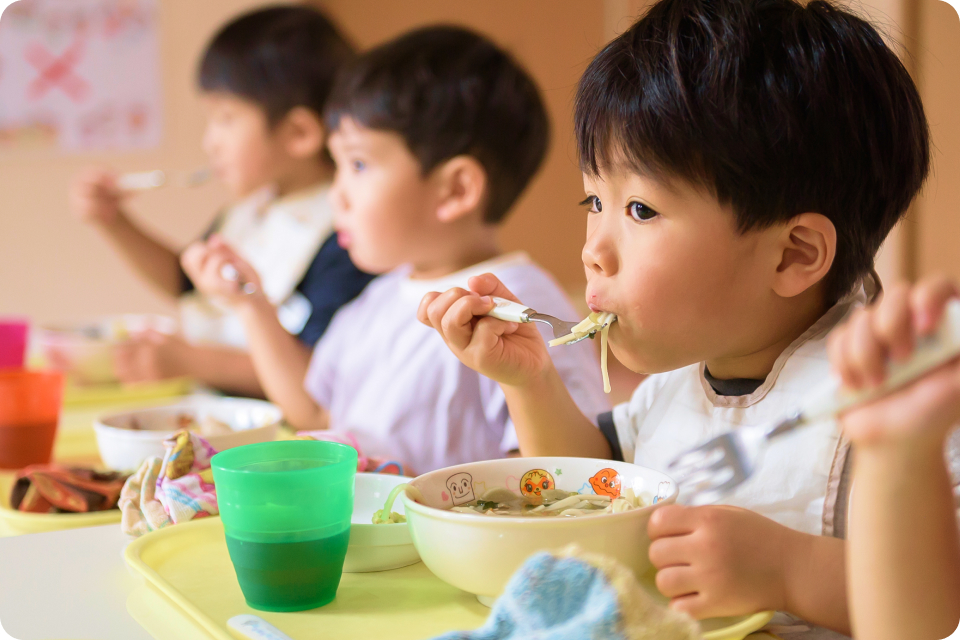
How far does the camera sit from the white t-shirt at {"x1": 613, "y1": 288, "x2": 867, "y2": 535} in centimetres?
76

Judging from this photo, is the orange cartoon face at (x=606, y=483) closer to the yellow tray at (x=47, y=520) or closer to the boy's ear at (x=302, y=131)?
the yellow tray at (x=47, y=520)

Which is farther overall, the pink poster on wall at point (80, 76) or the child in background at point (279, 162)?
the pink poster on wall at point (80, 76)

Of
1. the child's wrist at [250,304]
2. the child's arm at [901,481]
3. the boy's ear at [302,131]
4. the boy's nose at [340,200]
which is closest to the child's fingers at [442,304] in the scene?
the child's arm at [901,481]

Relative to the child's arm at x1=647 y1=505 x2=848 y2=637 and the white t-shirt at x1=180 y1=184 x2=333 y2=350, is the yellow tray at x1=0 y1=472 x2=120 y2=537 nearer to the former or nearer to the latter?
the child's arm at x1=647 y1=505 x2=848 y2=637

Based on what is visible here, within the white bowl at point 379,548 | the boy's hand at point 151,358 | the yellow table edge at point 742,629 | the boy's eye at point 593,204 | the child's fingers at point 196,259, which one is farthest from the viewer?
the boy's hand at point 151,358

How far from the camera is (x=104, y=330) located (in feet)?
6.64

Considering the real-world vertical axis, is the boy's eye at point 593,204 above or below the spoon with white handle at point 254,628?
above

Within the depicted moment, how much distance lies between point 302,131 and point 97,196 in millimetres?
584

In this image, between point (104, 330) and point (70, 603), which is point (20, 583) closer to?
point (70, 603)

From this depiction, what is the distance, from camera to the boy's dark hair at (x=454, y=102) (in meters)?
1.50

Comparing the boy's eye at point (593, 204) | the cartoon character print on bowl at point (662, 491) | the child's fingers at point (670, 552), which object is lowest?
the child's fingers at point (670, 552)

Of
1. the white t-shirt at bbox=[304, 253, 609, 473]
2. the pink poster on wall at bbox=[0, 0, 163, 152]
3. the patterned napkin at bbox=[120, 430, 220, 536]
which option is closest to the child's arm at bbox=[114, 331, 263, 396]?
the white t-shirt at bbox=[304, 253, 609, 473]

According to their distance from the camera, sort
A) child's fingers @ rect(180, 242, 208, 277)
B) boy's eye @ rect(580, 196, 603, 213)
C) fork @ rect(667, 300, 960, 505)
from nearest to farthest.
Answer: fork @ rect(667, 300, 960, 505) → boy's eye @ rect(580, 196, 603, 213) → child's fingers @ rect(180, 242, 208, 277)

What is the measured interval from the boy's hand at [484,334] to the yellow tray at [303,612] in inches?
9.1
